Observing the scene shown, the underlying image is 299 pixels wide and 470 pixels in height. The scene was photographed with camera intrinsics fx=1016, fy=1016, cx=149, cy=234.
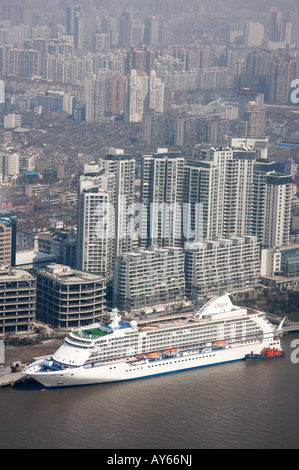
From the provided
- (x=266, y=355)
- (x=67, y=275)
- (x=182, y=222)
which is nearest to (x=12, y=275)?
(x=67, y=275)

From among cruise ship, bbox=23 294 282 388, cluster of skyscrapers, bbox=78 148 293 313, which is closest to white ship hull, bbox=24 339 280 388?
cruise ship, bbox=23 294 282 388

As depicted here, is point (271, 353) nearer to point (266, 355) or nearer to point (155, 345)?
point (266, 355)

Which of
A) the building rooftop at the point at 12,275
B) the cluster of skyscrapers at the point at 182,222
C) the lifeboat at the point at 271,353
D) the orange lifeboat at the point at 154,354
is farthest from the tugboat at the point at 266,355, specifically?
the building rooftop at the point at 12,275

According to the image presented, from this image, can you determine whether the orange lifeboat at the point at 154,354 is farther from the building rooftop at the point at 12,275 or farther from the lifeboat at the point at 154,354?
the building rooftop at the point at 12,275

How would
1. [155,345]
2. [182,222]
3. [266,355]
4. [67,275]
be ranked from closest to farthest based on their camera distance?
1. [155,345]
2. [266,355]
3. [67,275]
4. [182,222]

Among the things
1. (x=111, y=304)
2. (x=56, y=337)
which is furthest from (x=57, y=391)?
(x=111, y=304)

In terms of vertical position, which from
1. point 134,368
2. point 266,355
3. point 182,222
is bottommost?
point 266,355
